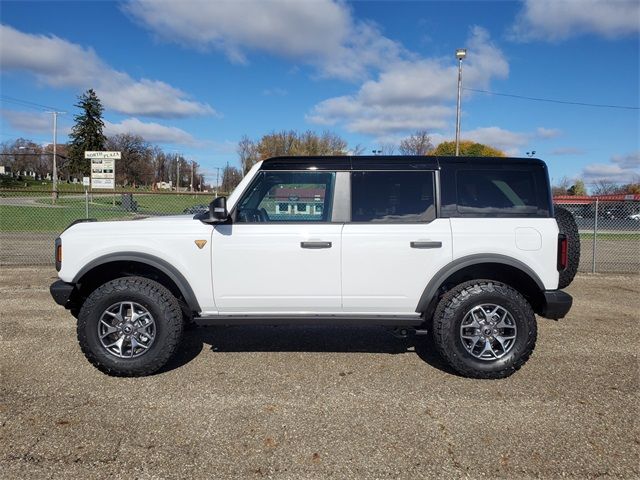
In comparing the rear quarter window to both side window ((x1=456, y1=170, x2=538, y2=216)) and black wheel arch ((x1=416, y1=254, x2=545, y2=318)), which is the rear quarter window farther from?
black wheel arch ((x1=416, y1=254, x2=545, y2=318))

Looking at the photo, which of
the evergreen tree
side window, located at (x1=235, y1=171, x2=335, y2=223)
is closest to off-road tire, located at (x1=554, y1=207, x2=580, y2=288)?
side window, located at (x1=235, y1=171, x2=335, y2=223)

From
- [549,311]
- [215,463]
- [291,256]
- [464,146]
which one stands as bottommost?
[215,463]

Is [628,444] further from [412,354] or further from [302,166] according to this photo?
[302,166]

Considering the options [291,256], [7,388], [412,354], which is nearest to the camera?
[7,388]

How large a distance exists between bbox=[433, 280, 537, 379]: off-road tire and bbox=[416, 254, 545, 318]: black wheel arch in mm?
158

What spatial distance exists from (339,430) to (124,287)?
2.16 meters

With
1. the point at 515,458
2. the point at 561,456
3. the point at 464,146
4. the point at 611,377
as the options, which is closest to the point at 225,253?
the point at 515,458

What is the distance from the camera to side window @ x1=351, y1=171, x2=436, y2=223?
12.4 feet

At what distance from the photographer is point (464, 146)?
141 ft

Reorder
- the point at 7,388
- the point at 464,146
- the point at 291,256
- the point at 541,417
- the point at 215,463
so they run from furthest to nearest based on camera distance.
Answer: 1. the point at 464,146
2. the point at 291,256
3. the point at 7,388
4. the point at 541,417
5. the point at 215,463

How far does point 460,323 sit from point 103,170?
37.8 metres

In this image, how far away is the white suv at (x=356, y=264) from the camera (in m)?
3.69

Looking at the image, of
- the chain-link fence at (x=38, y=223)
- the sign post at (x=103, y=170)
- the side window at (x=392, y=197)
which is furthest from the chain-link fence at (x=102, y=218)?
the sign post at (x=103, y=170)

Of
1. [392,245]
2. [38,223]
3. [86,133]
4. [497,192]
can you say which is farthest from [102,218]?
[86,133]
